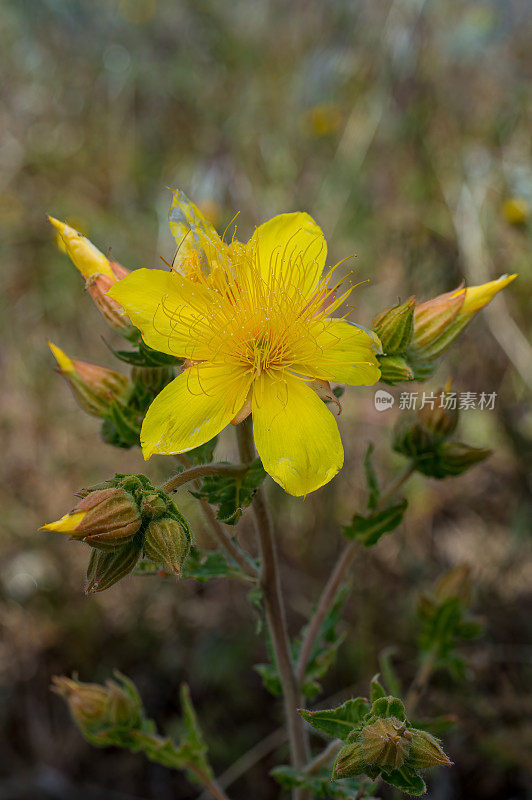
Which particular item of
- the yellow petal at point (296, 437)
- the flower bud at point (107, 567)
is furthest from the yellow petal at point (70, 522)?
the yellow petal at point (296, 437)

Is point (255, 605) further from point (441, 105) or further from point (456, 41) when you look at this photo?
point (456, 41)

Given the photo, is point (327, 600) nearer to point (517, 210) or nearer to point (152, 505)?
point (152, 505)

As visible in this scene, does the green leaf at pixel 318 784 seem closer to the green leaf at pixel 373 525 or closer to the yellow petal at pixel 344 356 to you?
the green leaf at pixel 373 525

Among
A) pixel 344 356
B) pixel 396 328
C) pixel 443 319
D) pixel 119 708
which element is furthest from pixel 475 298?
pixel 119 708

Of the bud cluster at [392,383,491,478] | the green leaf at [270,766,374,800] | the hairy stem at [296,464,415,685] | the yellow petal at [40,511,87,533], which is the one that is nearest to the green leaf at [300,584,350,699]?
the hairy stem at [296,464,415,685]

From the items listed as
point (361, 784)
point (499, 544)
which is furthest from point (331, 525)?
point (361, 784)
